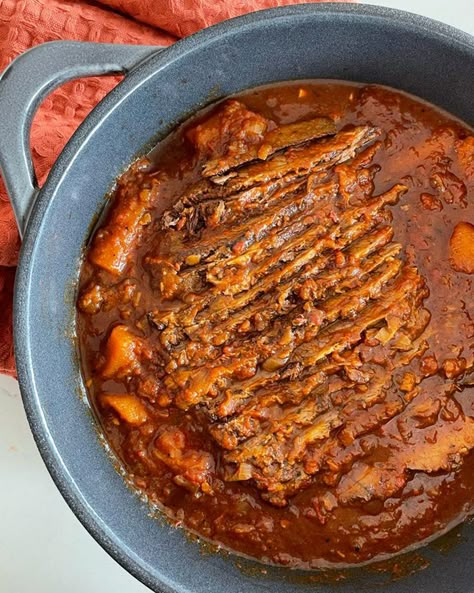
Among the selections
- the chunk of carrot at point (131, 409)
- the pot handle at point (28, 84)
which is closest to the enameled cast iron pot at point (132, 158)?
the pot handle at point (28, 84)

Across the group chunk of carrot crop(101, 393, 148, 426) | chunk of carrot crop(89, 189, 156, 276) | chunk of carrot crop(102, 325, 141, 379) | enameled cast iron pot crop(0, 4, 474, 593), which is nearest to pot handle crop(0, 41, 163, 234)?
enameled cast iron pot crop(0, 4, 474, 593)

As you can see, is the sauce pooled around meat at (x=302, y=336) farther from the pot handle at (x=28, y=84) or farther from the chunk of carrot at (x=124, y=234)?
the pot handle at (x=28, y=84)

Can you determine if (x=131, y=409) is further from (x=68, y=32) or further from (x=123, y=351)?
(x=68, y=32)

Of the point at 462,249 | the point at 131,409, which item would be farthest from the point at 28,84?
the point at 462,249

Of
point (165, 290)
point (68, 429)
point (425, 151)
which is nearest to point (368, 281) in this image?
point (425, 151)

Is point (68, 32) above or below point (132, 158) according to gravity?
above

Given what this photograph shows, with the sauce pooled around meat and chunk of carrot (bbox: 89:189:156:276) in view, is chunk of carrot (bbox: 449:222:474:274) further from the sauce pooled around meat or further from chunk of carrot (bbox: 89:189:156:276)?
chunk of carrot (bbox: 89:189:156:276)
